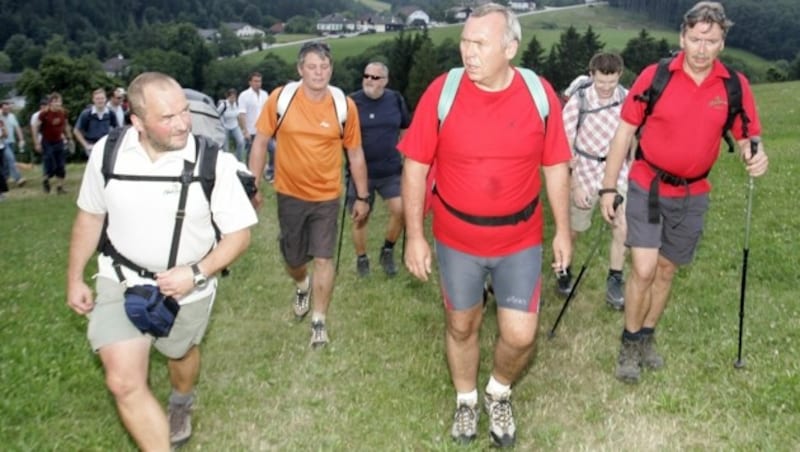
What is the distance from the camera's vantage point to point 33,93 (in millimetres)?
70562

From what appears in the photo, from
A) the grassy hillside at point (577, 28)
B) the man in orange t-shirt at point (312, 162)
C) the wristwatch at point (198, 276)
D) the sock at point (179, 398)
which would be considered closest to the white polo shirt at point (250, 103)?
the man in orange t-shirt at point (312, 162)

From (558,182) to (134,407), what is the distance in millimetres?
2956

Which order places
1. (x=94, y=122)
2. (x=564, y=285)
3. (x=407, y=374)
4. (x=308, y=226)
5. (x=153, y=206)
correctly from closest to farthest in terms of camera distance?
(x=153, y=206)
(x=407, y=374)
(x=308, y=226)
(x=564, y=285)
(x=94, y=122)

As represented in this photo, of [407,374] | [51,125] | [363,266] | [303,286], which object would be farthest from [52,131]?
[407,374]

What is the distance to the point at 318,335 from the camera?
7.48 meters

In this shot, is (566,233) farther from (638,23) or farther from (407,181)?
(638,23)

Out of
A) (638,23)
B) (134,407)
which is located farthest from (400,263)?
(638,23)

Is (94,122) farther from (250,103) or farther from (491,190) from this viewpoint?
(491,190)

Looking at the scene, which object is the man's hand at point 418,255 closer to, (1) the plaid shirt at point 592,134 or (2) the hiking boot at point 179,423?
(2) the hiking boot at point 179,423

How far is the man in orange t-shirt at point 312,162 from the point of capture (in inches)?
283

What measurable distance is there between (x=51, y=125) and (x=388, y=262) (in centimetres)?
1327

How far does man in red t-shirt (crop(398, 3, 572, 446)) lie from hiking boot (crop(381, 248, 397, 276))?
4654 millimetres

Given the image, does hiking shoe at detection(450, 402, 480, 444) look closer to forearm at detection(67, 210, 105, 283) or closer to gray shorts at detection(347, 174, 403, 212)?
Result: forearm at detection(67, 210, 105, 283)

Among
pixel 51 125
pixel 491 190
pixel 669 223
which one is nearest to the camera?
pixel 491 190
